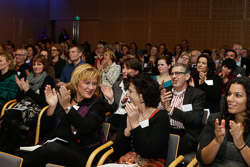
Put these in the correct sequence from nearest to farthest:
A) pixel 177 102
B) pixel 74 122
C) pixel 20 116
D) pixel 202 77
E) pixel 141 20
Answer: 1. pixel 74 122
2. pixel 177 102
3. pixel 20 116
4. pixel 202 77
5. pixel 141 20

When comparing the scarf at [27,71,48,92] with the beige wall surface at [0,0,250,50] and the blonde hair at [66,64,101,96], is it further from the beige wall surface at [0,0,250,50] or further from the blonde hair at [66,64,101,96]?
the beige wall surface at [0,0,250,50]

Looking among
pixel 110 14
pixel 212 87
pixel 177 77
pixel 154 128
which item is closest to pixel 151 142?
pixel 154 128

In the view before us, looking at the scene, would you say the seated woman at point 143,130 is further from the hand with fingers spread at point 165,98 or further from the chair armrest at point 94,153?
the hand with fingers spread at point 165,98

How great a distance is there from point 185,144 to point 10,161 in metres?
1.78

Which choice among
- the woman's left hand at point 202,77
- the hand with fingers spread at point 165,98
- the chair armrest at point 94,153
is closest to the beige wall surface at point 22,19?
the woman's left hand at point 202,77

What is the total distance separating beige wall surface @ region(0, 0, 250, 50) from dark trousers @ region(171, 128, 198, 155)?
26.5 ft

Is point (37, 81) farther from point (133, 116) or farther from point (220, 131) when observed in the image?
point (220, 131)

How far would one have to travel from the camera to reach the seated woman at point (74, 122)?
2.61 meters

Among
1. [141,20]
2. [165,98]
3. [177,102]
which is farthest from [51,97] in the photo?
[141,20]

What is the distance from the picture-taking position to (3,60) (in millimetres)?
4719

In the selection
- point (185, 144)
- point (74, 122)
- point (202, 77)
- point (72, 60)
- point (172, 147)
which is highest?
point (72, 60)

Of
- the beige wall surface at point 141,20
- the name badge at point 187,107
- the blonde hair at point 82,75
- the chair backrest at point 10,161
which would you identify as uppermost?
the beige wall surface at point 141,20

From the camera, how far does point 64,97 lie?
9.53 ft

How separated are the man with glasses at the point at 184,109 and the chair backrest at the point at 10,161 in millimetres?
1577
